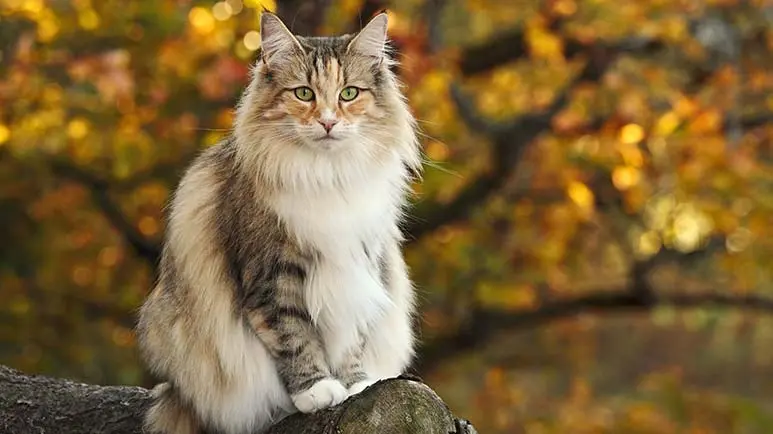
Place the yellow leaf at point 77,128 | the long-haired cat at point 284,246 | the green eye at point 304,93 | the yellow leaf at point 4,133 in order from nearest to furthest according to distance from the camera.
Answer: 1. the long-haired cat at point 284,246
2. the green eye at point 304,93
3. the yellow leaf at point 4,133
4. the yellow leaf at point 77,128

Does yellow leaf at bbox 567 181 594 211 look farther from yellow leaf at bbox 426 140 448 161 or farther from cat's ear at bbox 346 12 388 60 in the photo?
cat's ear at bbox 346 12 388 60

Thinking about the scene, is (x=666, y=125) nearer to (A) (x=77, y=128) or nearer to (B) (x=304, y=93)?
(A) (x=77, y=128)

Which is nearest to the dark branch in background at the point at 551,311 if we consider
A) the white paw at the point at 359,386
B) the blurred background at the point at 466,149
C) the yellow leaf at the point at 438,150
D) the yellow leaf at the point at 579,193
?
the blurred background at the point at 466,149

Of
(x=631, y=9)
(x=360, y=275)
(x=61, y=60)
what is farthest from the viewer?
(x=631, y=9)

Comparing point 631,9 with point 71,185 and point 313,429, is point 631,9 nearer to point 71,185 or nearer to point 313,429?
point 71,185

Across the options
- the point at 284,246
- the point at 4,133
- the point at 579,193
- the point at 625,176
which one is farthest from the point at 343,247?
the point at 579,193

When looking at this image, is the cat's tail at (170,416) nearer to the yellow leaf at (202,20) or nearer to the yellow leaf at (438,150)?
the yellow leaf at (202,20)

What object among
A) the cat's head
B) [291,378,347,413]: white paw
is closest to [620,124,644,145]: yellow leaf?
the cat's head

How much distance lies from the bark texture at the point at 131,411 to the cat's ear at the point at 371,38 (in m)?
1.12

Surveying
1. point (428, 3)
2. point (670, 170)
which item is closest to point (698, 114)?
point (670, 170)

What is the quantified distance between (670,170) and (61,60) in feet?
14.6

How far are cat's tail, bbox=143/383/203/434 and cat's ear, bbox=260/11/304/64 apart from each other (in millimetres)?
1099

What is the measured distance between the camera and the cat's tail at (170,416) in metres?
3.53

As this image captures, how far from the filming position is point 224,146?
3.67 metres
